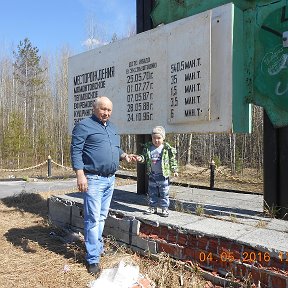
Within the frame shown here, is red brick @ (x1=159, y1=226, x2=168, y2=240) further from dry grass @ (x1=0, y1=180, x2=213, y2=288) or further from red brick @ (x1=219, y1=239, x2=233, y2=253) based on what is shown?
red brick @ (x1=219, y1=239, x2=233, y2=253)

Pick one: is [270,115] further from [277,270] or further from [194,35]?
[277,270]

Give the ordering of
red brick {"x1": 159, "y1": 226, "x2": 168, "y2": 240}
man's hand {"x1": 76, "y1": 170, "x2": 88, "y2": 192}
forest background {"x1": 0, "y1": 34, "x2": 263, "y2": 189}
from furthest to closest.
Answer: forest background {"x1": 0, "y1": 34, "x2": 263, "y2": 189}
red brick {"x1": 159, "y1": 226, "x2": 168, "y2": 240}
man's hand {"x1": 76, "y1": 170, "x2": 88, "y2": 192}

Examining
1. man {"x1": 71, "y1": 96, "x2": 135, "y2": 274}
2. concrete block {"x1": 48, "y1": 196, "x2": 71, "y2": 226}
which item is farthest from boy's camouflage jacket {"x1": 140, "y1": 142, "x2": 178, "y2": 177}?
concrete block {"x1": 48, "y1": 196, "x2": 71, "y2": 226}

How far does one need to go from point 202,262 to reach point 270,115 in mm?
1909

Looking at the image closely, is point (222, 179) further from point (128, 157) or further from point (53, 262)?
point (53, 262)

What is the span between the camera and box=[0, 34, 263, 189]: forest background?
23125 millimetres

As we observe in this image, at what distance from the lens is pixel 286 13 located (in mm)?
3908

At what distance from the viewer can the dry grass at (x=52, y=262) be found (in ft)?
11.7

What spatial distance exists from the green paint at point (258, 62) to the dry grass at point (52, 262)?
6.10 feet

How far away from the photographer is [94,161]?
386 centimetres

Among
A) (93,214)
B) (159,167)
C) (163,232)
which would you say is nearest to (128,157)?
(159,167)

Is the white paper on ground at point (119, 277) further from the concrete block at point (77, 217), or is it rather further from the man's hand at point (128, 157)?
the concrete block at point (77, 217)

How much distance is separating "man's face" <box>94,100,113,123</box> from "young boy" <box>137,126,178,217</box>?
0.76 m

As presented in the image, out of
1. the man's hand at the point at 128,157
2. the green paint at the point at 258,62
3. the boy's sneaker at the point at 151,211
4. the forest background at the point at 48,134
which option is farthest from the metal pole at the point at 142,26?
the forest background at the point at 48,134
